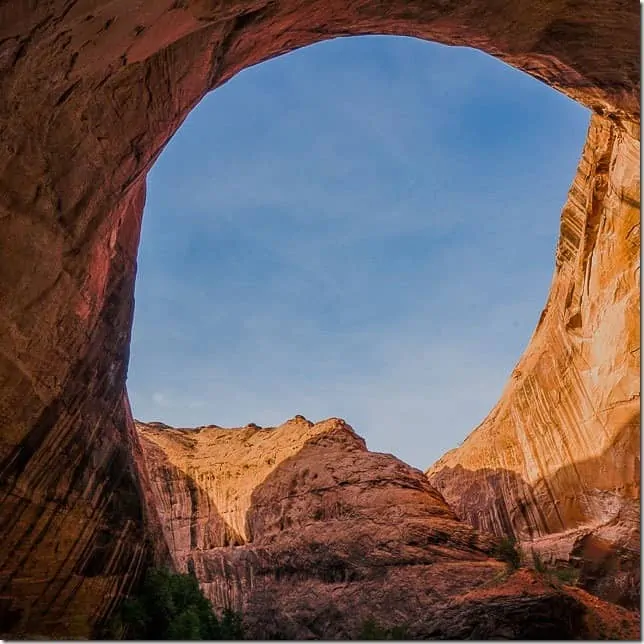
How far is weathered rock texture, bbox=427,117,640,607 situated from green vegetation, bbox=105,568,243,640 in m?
13.6

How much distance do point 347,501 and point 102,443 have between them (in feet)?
36.4

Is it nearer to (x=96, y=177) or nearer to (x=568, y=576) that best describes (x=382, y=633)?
(x=568, y=576)

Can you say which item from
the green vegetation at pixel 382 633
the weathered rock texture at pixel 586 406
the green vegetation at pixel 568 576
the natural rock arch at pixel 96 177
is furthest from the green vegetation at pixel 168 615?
the weathered rock texture at pixel 586 406

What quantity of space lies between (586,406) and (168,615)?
1774 centimetres

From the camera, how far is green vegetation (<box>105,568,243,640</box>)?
15438 mm

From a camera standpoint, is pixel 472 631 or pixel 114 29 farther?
pixel 472 631

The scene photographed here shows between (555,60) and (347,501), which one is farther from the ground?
(555,60)

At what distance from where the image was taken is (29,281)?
9727 mm

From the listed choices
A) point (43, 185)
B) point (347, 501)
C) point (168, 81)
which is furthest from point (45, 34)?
point (347, 501)

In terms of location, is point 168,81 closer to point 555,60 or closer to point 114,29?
point 114,29

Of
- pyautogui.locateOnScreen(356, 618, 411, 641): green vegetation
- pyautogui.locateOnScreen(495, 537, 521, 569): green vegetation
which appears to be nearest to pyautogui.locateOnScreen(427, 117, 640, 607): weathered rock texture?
pyautogui.locateOnScreen(495, 537, 521, 569): green vegetation

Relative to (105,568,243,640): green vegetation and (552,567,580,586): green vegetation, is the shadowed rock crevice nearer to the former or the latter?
(552,567,580,586): green vegetation

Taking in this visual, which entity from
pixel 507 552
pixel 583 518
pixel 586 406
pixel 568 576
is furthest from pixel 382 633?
pixel 586 406

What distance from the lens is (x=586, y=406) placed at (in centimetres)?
2156
